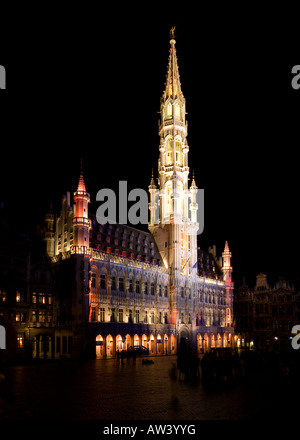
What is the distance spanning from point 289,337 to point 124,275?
4002cm

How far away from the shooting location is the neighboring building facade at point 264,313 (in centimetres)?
9088

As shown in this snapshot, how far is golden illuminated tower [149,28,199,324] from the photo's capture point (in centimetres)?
8012

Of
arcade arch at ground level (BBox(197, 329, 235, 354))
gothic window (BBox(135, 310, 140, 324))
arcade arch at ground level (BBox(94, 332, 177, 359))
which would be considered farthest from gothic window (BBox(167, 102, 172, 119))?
arcade arch at ground level (BBox(197, 329, 235, 354))

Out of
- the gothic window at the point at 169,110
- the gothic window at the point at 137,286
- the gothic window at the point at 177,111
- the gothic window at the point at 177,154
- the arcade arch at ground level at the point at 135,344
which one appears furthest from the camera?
the gothic window at the point at 169,110

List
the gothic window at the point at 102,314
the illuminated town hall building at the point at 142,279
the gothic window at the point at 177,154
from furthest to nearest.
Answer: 1. the gothic window at the point at 177,154
2. the gothic window at the point at 102,314
3. the illuminated town hall building at the point at 142,279

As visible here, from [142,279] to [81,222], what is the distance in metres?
16.8

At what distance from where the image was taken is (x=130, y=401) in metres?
20.5

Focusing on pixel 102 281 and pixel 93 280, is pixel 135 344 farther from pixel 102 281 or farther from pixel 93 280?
pixel 93 280

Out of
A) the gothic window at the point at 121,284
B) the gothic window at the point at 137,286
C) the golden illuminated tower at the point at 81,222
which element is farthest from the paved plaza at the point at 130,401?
the gothic window at the point at 137,286

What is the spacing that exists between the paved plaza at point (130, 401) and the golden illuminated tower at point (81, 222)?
103 ft

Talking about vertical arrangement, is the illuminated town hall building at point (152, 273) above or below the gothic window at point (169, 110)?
below

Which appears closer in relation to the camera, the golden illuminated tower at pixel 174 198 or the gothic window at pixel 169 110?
Result: the golden illuminated tower at pixel 174 198

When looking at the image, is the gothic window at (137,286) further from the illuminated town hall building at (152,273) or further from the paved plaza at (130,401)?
the paved plaza at (130,401)

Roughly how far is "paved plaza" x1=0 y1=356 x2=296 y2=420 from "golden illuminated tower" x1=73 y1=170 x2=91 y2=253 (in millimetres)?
31541
